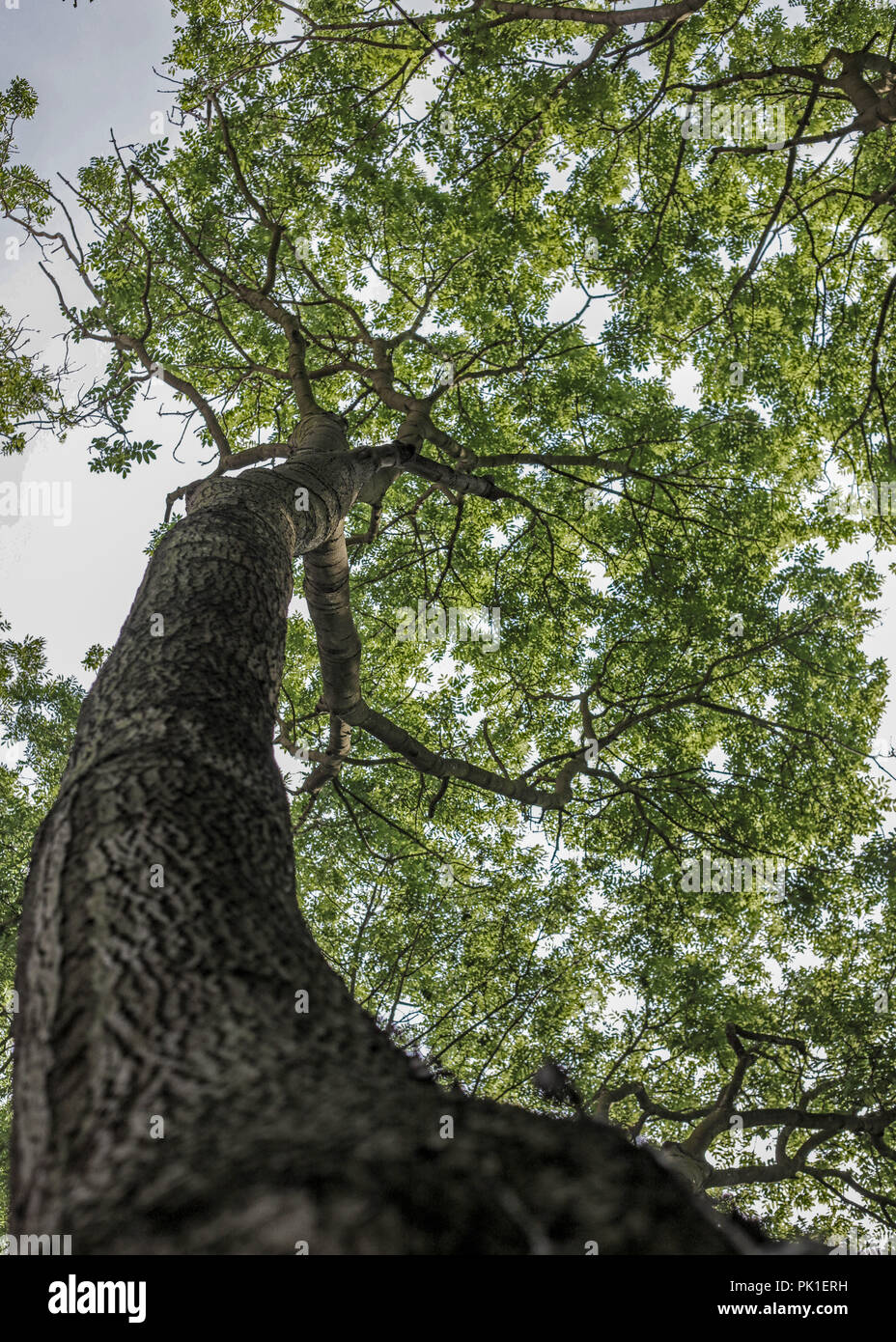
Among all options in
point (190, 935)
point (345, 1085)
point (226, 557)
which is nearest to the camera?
point (345, 1085)

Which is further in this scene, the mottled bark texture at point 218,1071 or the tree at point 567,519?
the tree at point 567,519

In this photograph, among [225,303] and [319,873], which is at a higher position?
[225,303]

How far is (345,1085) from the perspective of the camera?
1.54m

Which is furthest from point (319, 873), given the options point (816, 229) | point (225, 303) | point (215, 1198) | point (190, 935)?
point (816, 229)

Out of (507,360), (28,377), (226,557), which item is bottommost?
(226,557)

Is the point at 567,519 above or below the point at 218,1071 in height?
above

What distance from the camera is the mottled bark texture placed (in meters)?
1.16

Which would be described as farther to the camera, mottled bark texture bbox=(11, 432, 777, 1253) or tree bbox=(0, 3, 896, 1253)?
tree bbox=(0, 3, 896, 1253)

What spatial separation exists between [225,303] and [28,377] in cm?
283

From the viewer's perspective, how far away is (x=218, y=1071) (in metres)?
1.54

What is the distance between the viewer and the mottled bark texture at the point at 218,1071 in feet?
3.80
